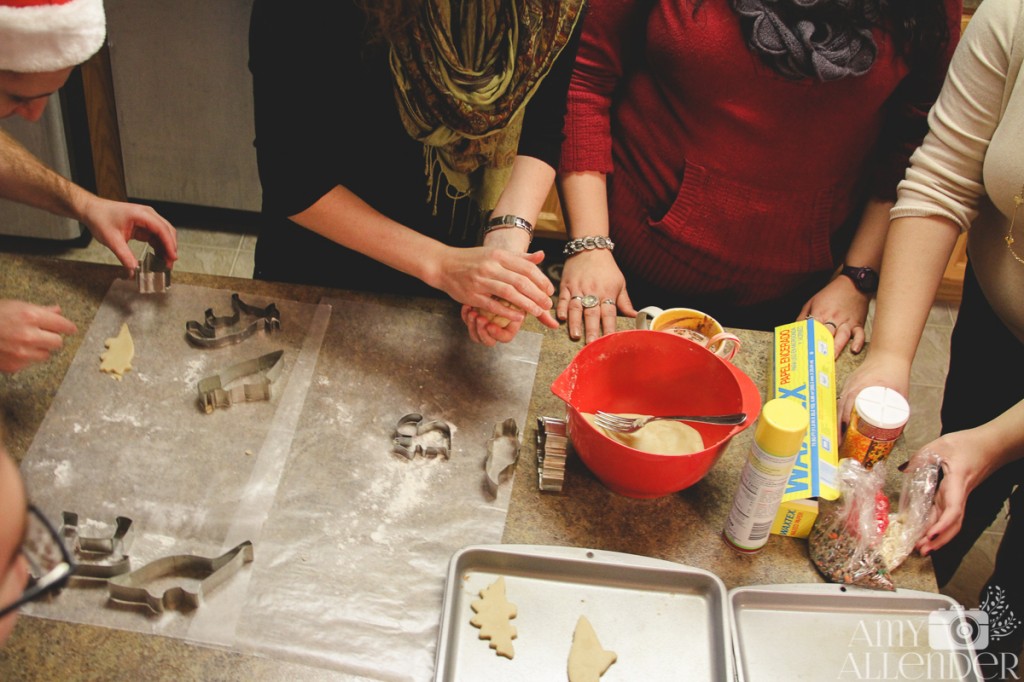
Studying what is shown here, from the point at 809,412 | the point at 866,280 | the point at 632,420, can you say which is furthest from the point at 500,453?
the point at 866,280

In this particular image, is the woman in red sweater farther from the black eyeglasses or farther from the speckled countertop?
the black eyeglasses

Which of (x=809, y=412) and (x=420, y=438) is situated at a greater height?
(x=809, y=412)

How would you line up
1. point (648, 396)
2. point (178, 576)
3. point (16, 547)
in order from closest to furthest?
point (16, 547) < point (178, 576) < point (648, 396)

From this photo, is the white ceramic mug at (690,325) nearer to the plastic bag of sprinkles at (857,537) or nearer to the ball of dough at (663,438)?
the ball of dough at (663,438)

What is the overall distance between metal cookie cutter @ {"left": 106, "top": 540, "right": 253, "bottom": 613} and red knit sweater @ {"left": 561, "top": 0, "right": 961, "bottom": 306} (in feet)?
3.06

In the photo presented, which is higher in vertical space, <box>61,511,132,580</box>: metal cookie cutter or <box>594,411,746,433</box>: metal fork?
<box>594,411,746,433</box>: metal fork

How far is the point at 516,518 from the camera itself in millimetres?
1091

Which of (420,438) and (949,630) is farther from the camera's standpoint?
(420,438)

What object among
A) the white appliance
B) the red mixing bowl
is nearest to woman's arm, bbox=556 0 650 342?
the red mixing bowl

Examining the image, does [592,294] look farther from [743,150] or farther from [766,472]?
[766,472]

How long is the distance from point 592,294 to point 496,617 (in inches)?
25.0

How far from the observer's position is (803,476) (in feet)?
3.50

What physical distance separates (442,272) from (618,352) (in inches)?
11.7

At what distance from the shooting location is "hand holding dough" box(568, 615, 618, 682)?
0.94 metres
